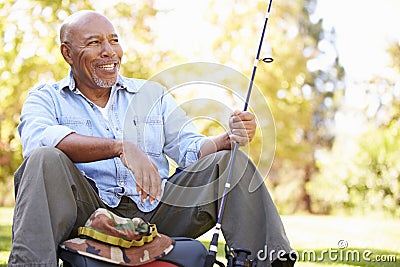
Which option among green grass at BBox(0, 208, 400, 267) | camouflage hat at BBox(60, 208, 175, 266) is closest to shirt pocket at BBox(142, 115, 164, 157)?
camouflage hat at BBox(60, 208, 175, 266)

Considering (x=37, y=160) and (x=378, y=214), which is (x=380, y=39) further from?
(x=37, y=160)

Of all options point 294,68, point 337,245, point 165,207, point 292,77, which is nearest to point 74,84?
point 165,207

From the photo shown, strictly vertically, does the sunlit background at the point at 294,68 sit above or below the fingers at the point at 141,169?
above

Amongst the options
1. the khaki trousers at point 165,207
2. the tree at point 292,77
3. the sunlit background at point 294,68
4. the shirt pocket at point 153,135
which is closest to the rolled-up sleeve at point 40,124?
the khaki trousers at point 165,207

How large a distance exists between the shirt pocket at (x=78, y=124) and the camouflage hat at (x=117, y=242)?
1.95 ft

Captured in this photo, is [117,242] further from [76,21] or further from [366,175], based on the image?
[366,175]

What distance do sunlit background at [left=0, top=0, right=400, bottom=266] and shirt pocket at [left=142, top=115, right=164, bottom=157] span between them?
2400mm

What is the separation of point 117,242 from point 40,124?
0.62m

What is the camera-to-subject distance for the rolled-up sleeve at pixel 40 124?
7.73 feet

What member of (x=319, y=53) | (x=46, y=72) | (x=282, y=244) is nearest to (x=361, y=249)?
(x=282, y=244)

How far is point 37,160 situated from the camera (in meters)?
2.14

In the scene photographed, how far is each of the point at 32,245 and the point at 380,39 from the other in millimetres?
11906

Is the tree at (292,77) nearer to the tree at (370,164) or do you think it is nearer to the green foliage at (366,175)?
the tree at (370,164)

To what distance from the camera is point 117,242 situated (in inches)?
83.0
